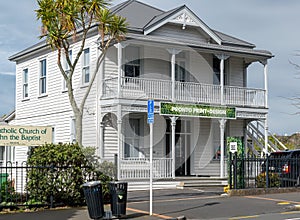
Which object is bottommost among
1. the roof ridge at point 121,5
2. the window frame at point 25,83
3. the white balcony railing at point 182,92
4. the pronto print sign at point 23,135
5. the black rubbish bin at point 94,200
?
the black rubbish bin at point 94,200

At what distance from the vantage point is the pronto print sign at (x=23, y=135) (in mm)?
17250

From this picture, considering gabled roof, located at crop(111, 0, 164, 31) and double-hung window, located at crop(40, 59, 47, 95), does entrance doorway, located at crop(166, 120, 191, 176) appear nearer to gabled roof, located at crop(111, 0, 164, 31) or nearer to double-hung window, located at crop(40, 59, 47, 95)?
gabled roof, located at crop(111, 0, 164, 31)

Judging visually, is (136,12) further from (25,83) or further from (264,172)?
(264,172)

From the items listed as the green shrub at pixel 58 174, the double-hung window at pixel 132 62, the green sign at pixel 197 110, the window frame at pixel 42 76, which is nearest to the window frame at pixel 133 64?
the double-hung window at pixel 132 62

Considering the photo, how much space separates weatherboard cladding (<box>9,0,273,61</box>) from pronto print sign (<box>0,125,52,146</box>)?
7.26m

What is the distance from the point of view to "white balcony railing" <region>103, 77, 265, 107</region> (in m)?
24.3

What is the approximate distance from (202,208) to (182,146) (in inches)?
453

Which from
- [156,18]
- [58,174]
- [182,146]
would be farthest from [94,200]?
[156,18]

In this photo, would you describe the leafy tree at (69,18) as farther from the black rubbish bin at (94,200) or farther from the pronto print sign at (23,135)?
the black rubbish bin at (94,200)

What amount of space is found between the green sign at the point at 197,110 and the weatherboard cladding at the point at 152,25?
285 centimetres

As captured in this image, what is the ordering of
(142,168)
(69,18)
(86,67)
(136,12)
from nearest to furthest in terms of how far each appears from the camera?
(69,18), (142,168), (86,67), (136,12)

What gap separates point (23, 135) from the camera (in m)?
17.6

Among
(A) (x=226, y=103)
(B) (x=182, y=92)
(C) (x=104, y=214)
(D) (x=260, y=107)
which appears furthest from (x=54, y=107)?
(C) (x=104, y=214)

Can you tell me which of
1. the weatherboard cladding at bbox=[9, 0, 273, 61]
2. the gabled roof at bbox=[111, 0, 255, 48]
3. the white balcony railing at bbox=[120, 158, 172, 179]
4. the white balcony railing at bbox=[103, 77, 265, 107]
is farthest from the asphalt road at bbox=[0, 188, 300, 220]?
the gabled roof at bbox=[111, 0, 255, 48]
